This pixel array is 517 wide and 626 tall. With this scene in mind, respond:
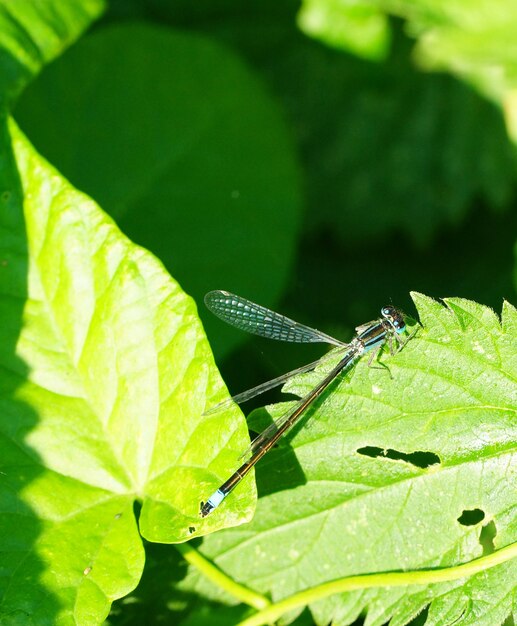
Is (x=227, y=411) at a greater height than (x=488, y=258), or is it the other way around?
(x=227, y=411)

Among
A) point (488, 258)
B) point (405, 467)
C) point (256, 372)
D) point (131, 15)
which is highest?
point (131, 15)

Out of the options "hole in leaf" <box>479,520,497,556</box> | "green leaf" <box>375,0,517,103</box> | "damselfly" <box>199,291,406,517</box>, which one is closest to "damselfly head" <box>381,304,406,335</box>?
"damselfly" <box>199,291,406,517</box>

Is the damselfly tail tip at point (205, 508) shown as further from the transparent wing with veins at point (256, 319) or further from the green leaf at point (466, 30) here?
the green leaf at point (466, 30)

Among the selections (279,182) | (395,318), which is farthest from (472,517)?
(279,182)

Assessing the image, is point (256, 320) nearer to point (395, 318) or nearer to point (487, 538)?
point (395, 318)

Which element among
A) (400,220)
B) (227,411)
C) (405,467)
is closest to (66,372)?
(227,411)

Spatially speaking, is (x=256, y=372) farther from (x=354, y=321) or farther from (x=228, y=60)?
(x=228, y=60)
